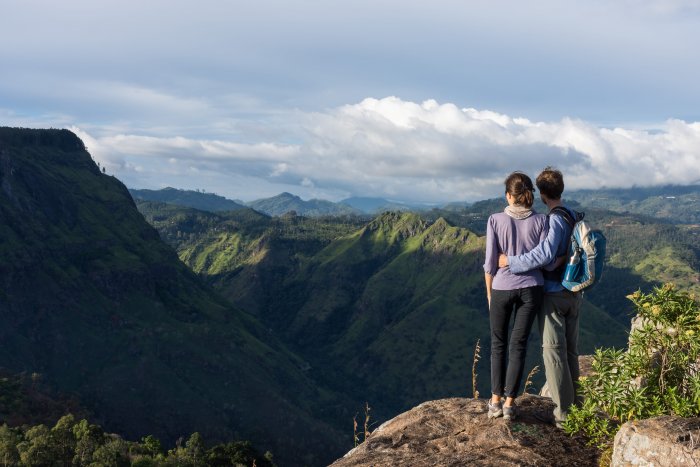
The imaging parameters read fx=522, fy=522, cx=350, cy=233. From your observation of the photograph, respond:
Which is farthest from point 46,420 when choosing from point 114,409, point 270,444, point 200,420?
point 270,444

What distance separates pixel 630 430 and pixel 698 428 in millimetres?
888

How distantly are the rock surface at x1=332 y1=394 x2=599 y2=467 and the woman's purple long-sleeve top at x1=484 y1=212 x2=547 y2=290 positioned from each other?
2703 mm

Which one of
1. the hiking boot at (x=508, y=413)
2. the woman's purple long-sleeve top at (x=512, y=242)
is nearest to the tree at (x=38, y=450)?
the hiking boot at (x=508, y=413)

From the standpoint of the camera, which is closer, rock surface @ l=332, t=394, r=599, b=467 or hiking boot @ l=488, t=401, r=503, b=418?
rock surface @ l=332, t=394, r=599, b=467

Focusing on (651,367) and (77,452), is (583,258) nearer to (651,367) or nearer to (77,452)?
(651,367)

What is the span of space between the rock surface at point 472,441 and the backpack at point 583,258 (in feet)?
9.10

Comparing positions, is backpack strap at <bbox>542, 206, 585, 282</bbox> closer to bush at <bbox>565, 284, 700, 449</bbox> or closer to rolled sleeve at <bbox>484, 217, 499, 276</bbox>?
rolled sleeve at <bbox>484, 217, 499, 276</bbox>

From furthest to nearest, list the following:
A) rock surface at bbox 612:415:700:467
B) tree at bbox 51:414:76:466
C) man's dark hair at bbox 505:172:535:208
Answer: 1. tree at bbox 51:414:76:466
2. man's dark hair at bbox 505:172:535:208
3. rock surface at bbox 612:415:700:467

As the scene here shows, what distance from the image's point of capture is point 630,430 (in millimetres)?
7805

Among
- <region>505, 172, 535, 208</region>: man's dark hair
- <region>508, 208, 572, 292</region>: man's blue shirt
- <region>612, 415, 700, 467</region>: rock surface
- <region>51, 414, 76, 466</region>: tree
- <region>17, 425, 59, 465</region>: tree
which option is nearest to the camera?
<region>612, 415, 700, 467</region>: rock surface

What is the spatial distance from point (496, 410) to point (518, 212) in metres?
3.92

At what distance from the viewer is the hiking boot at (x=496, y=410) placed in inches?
403

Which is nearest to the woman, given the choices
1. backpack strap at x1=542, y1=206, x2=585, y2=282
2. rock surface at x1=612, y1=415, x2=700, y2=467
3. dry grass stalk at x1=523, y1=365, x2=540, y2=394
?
backpack strap at x1=542, y1=206, x2=585, y2=282

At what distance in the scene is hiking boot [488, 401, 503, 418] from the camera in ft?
33.6
